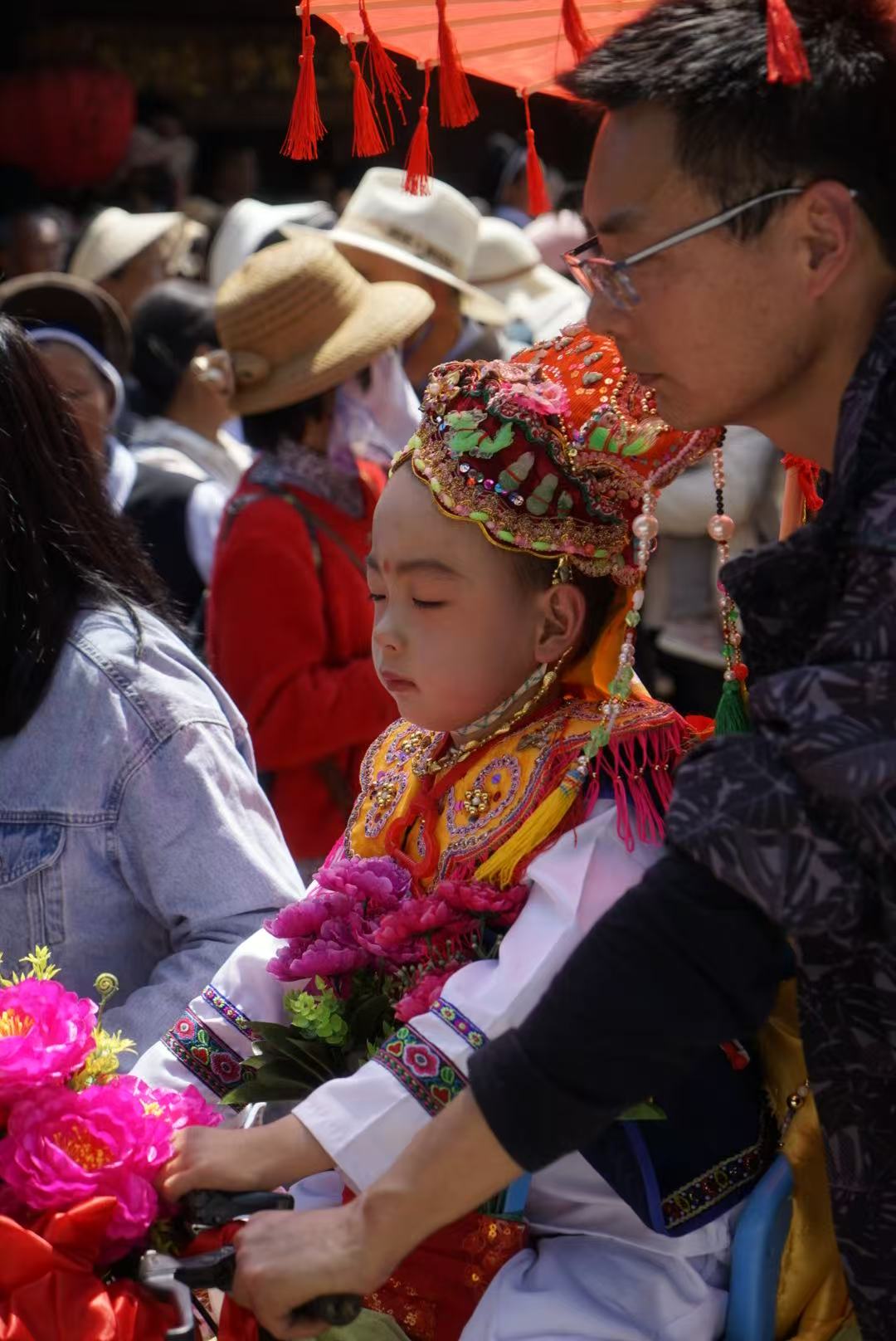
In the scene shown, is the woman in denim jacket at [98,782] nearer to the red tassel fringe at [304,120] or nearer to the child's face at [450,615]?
the child's face at [450,615]

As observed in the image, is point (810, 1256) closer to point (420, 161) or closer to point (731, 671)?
point (731, 671)

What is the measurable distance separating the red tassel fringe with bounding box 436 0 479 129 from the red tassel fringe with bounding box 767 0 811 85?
444 mm

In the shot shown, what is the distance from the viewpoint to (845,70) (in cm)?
152

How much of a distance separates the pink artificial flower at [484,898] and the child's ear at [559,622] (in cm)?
32

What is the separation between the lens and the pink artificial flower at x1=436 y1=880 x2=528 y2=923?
1854 millimetres

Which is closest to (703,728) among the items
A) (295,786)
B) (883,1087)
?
(883,1087)

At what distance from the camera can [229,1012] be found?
199cm

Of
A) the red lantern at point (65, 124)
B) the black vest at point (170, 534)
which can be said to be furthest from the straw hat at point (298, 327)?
the red lantern at point (65, 124)

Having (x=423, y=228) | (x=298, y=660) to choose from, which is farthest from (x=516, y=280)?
(x=298, y=660)

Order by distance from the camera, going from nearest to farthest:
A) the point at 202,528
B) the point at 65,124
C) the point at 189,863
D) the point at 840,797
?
the point at 840,797 < the point at 189,863 < the point at 202,528 < the point at 65,124

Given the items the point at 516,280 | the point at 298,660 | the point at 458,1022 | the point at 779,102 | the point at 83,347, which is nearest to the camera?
the point at 779,102

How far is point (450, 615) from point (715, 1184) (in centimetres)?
72

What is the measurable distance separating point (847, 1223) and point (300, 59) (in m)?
1.41

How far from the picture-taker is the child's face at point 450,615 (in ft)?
6.63
